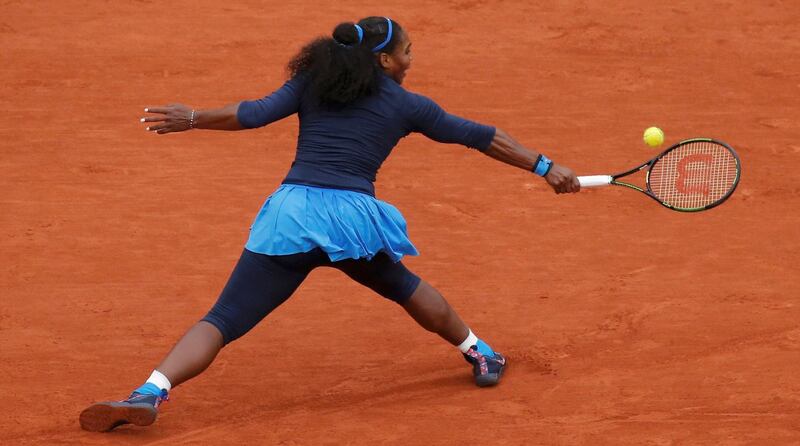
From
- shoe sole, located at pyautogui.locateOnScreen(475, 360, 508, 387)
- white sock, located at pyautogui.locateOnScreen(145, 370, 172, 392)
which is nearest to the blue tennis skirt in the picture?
white sock, located at pyautogui.locateOnScreen(145, 370, 172, 392)

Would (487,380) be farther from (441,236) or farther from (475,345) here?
(441,236)

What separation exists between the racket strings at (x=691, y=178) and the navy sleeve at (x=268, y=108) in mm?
1822

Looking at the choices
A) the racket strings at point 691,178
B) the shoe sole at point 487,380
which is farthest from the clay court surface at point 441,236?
the racket strings at point 691,178

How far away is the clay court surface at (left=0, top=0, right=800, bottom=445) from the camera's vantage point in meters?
6.19

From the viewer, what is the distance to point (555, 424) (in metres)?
5.96

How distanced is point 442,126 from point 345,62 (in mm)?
492

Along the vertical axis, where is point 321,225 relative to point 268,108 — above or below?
below

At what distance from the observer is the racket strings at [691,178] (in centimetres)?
666

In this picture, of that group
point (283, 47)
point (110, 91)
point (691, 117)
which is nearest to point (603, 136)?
point (691, 117)

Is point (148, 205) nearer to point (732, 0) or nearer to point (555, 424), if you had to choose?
point (555, 424)

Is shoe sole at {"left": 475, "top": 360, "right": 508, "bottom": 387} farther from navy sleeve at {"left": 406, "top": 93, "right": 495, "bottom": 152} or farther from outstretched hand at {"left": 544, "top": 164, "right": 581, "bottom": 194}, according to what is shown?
navy sleeve at {"left": 406, "top": 93, "right": 495, "bottom": 152}

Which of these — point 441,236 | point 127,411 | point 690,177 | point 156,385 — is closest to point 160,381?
point 156,385

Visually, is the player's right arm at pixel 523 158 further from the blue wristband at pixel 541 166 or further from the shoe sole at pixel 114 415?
the shoe sole at pixel 114 415

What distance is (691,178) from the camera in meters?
6.71
